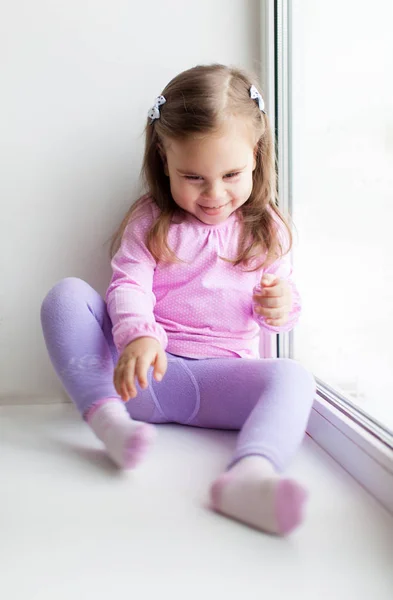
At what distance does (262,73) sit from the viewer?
1292 millimetres

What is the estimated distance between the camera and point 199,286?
1.13 metres

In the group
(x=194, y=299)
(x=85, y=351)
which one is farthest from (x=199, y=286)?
(x=85, y=351)

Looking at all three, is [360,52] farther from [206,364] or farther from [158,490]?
[158,490]

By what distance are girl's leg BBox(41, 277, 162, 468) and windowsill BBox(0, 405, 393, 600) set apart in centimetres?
7

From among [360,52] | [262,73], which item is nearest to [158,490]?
[360,52]

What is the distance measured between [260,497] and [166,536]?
113 mm

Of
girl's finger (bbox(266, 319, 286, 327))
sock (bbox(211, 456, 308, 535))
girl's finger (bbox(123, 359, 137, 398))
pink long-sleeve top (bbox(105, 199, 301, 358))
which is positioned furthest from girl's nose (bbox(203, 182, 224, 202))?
sock (bbox(211, 456, 308, 535))

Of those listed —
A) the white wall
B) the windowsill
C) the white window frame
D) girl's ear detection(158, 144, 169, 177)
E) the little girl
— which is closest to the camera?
the windowsill

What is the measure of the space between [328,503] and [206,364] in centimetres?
39

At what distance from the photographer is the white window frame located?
2.63 ft

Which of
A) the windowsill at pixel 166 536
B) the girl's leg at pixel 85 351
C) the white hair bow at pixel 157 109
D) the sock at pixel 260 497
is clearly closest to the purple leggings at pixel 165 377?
the girl's leg at pixel 85 351

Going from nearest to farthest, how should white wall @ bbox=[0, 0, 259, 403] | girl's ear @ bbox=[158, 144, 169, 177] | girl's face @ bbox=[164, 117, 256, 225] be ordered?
girl's face @ bbox=[164, 117, 256, 225] < girl's ear @ bbox=[158, 144, 169, 177] < white wall @ bbox=[0, 0, 259, 403]

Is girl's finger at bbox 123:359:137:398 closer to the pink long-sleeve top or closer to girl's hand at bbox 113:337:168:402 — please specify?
girl's hand at bbox 113:337:168:402

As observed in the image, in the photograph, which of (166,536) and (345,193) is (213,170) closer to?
(345,193)
